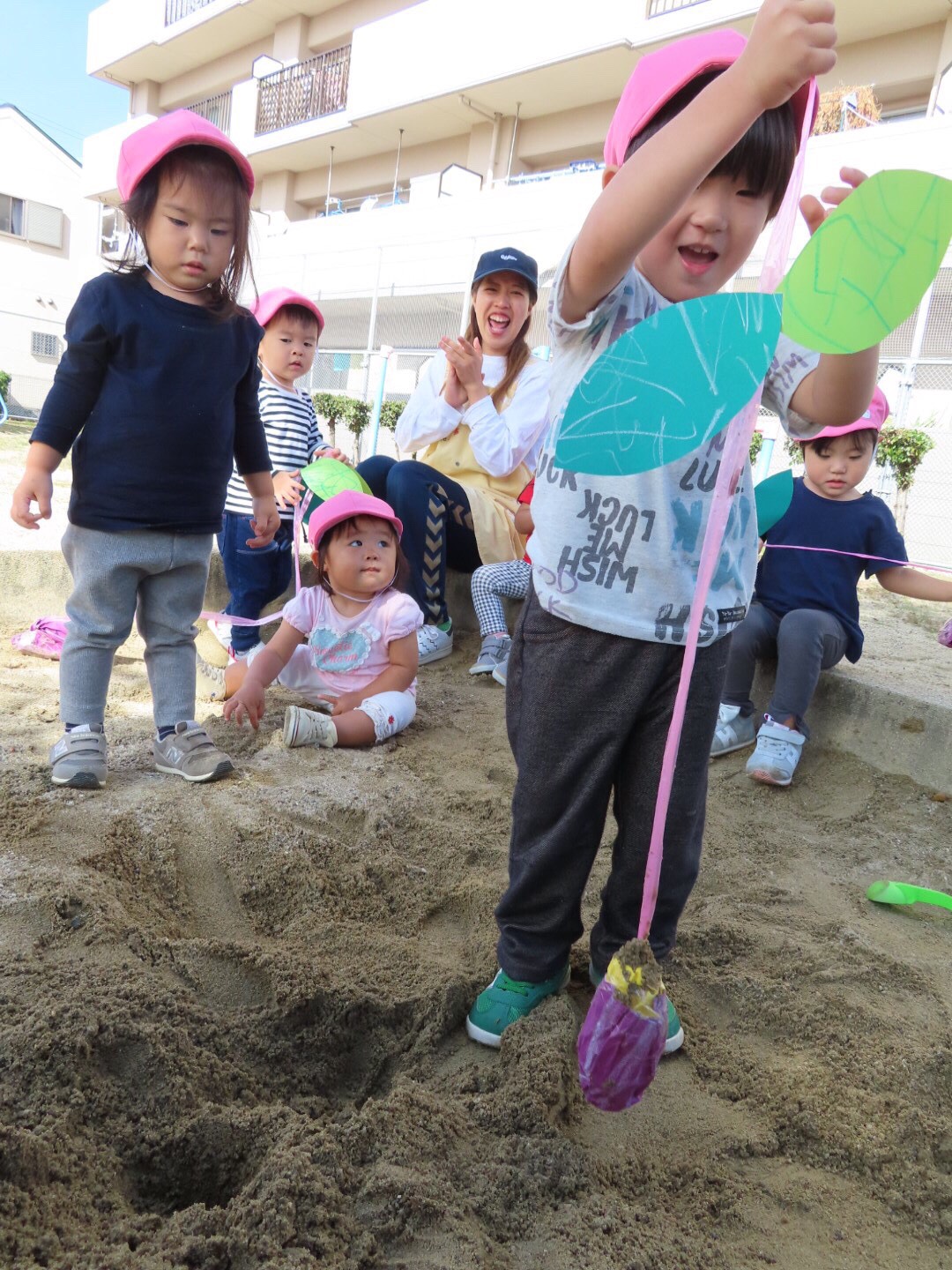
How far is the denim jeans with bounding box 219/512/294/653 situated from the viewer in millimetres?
3002

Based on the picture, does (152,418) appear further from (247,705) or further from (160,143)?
(247,705)

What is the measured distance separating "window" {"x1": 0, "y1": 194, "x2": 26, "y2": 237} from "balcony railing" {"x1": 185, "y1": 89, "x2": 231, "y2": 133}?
524 cm

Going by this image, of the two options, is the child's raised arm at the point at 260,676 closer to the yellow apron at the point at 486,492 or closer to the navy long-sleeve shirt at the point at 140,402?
the navy long-sleeve shirt at the point at 140,402

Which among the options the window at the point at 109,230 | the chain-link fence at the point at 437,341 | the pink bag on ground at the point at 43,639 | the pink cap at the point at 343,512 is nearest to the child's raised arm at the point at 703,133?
the pink cap at the point at 343,512

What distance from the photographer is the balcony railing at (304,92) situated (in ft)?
52.0

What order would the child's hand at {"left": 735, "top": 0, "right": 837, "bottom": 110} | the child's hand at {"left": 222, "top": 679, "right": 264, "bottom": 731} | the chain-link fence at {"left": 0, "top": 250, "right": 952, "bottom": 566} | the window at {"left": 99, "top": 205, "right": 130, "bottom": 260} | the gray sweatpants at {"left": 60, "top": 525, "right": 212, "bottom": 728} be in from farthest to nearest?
the window at {"left": 99, "top": 205, "right": 130, "bottom": 260} → the chain-link fence at {"left": 0, "top": 250, "right": 952, "bottom": 566} → the child's hand at {"left": 222, "top": 679, "right": 264, "bottom": 731} → the gray sweatpants at {"left": 60, "top": 525, "right": 212, "bottom": 728} → the child's hand at {"left": 735, "top": 0, "right": 837, "bottom": 110}

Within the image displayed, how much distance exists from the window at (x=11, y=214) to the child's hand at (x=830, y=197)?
24492 mm

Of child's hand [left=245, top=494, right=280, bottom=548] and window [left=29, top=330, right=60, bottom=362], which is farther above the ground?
window [left=29, top=330, right=60, bottom=362]

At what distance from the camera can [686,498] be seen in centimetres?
119

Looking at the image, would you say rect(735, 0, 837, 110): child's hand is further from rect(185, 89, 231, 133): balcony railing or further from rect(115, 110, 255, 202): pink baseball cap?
rect(185, 89, 231, 133): balcony railing

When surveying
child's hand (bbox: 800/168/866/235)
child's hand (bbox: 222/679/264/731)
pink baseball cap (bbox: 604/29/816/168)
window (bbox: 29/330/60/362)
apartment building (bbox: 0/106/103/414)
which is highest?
apartment building (bbox: 0/106/103/414)

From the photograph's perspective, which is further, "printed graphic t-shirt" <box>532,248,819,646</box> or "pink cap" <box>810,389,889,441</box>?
"pink cap" <box>810,389,889,441</box>

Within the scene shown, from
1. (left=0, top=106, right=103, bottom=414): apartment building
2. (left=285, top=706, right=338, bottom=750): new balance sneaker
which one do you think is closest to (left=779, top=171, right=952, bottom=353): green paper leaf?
(left=285, top=706, right=338, bottom=750): new balance sneaker

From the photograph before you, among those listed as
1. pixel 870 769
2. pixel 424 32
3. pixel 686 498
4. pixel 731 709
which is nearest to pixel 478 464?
pixel 731 709
